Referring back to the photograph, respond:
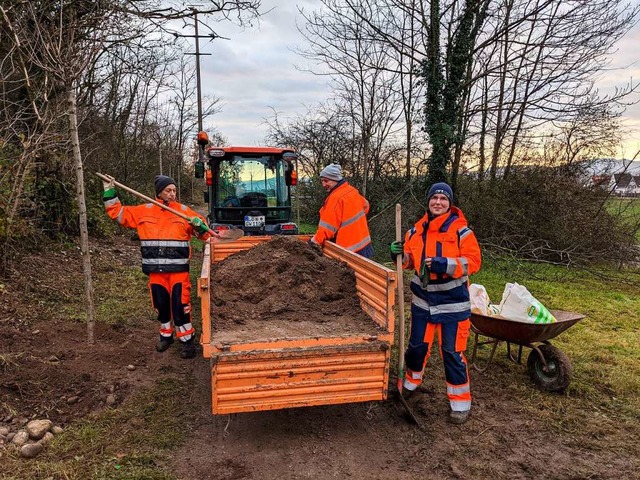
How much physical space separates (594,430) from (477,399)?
2.96 ft

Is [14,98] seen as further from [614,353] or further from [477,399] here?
[614,353]

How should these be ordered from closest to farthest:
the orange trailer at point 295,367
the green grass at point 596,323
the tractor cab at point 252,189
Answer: the orange trailer at point 295,367
the green grass at point 596,323
the tractor cab at point 252,189

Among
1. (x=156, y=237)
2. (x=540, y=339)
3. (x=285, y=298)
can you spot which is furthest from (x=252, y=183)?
(x=540, y=339)

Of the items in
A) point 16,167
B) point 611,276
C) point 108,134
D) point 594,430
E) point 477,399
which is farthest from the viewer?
point 108,134

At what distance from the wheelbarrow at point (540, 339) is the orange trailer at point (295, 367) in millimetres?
1412

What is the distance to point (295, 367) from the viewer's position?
122 inches

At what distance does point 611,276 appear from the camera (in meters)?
9.79

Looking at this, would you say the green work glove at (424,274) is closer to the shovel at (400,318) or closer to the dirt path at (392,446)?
→ the shovel at (400,318)

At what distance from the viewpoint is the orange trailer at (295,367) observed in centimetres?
303

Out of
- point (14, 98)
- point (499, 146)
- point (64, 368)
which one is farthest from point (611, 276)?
point (14, 98)

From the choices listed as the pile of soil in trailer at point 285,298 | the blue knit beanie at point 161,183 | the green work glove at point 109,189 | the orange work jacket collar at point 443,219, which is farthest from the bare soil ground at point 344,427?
the blue knit beanie at point 161,183

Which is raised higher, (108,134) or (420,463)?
(108,134)

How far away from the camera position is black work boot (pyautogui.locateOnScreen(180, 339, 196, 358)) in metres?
4.92

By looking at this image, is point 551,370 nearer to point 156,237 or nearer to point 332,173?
point 332,173
